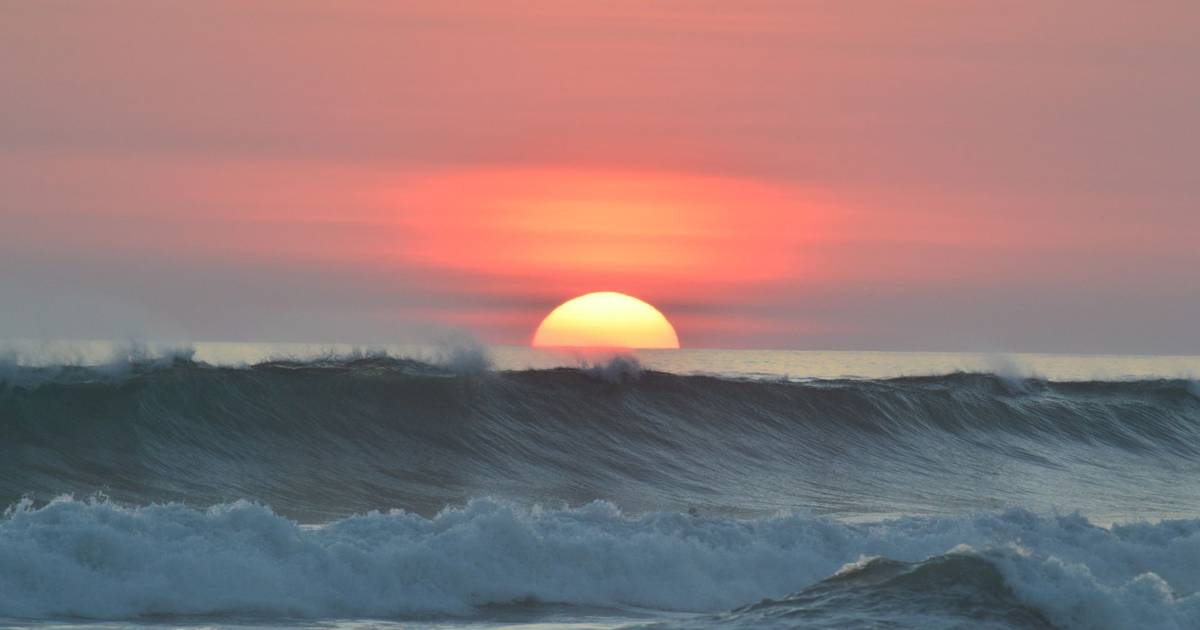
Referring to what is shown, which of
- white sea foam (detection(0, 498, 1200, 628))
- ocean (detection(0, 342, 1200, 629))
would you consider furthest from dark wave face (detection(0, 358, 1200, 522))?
white sea foam (detection(0, 498, 1200, 628))

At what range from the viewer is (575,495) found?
19.2 metres

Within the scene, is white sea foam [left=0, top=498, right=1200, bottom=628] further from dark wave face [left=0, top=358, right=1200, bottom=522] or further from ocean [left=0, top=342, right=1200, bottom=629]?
dark wave face [left=0, top=358, right=1200, bottom=522]

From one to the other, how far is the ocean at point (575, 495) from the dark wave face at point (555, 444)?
64 mm

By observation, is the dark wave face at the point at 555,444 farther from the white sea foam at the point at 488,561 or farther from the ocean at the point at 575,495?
the white sea foam at the point at 488,561

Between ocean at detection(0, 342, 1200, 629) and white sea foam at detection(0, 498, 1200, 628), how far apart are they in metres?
0.03

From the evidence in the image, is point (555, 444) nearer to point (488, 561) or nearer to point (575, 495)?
point (575, 495)

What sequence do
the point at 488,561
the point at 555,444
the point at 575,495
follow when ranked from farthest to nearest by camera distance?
the point at 555,444
the point at 575,495
the point at 488,561

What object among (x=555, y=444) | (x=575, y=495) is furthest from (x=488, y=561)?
(x=555, y=444)

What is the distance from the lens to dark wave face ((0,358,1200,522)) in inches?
719

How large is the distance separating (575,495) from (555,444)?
2843mm

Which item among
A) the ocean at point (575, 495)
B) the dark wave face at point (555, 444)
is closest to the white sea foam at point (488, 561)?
the ocean at point (575, 495)

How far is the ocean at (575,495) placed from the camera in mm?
10594

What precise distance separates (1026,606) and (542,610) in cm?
405

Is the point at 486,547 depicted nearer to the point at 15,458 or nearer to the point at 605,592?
the point at 605,592
